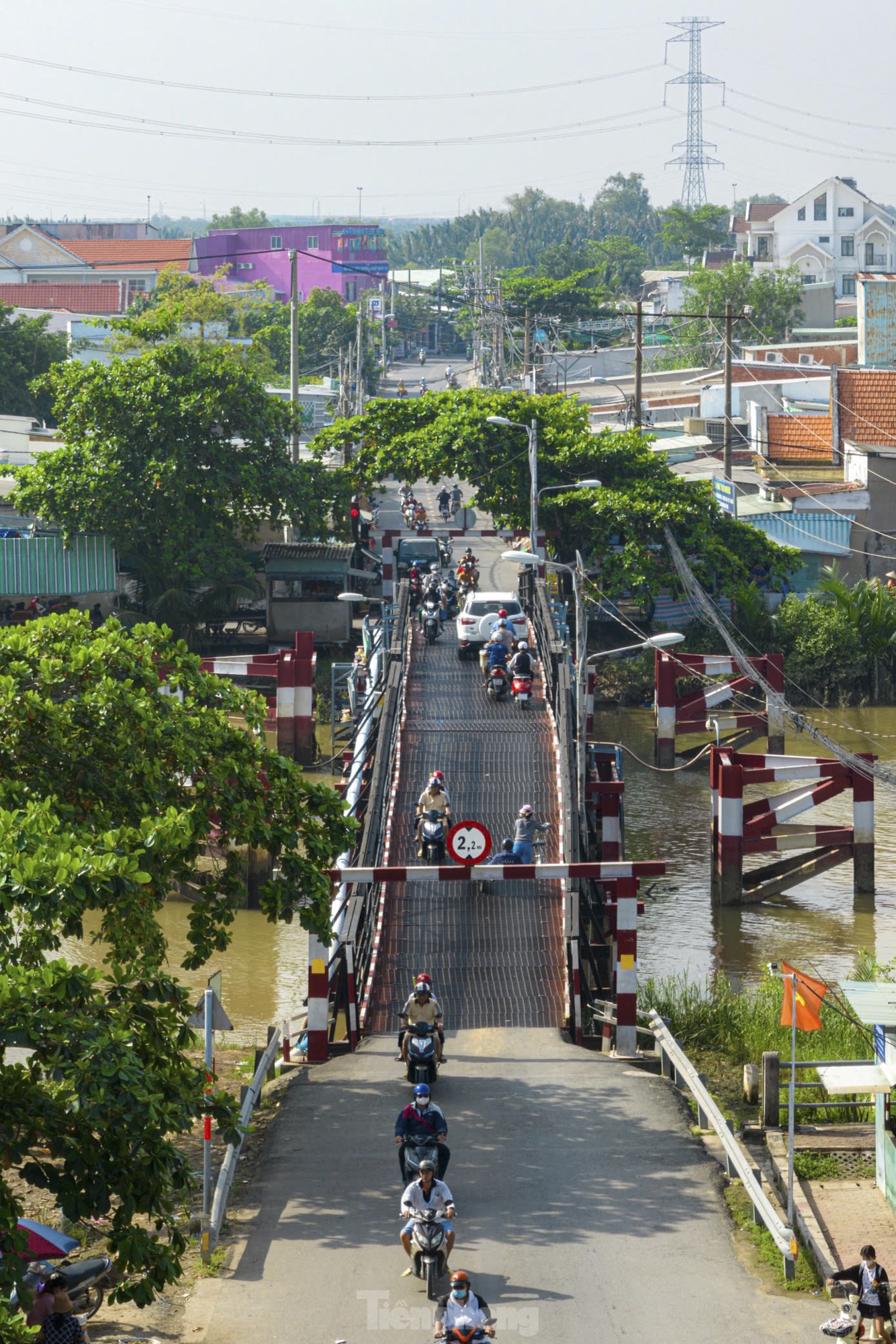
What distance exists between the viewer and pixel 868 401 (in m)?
60.5

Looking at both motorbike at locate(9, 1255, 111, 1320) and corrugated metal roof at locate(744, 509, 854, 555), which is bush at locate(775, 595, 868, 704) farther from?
motorbike at locate(9, 1255, 111, 1320)

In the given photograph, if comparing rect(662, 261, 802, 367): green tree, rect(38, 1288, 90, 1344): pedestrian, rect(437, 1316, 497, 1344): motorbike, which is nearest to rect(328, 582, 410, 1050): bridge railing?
rect(437, 1316, 497, 1344): motorbike

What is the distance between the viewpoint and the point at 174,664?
826 inches

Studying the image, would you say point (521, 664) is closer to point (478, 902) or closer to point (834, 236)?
point (478, 902)

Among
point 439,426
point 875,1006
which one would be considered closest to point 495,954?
point 875,1006

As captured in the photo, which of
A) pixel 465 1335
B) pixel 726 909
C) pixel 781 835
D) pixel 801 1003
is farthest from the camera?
pixel 781 835

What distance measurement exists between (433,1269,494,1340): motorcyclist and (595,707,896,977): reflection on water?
53.8 ft

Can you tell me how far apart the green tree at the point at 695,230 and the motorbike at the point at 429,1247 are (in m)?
171

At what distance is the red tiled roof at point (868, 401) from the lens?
59938mm

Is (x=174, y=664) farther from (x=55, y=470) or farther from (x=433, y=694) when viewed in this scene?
(x=55, y=470)

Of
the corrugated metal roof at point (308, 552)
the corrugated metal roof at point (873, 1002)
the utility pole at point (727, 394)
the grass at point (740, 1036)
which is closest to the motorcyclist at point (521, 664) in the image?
the grass at point (740, 1036)

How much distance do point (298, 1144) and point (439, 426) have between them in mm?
36930

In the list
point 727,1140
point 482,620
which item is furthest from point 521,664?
point 727,1140

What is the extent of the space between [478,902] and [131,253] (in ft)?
393
